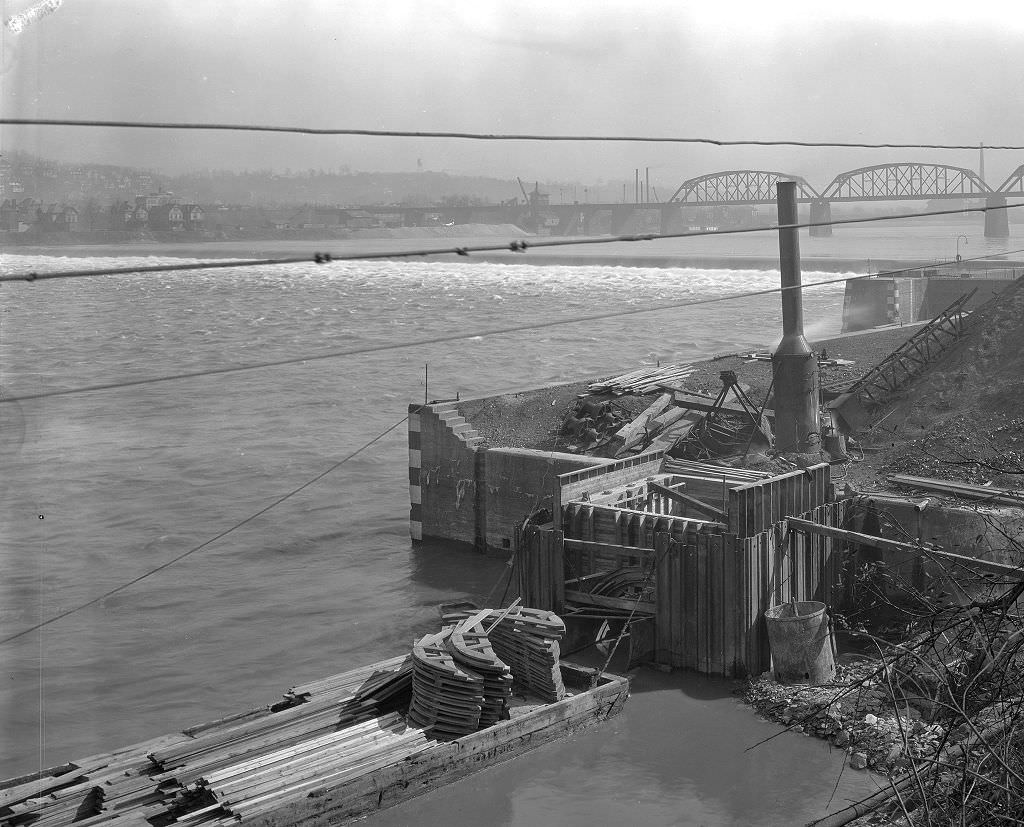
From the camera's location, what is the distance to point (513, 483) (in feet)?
81.0

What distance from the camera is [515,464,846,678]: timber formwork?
53.7 ft

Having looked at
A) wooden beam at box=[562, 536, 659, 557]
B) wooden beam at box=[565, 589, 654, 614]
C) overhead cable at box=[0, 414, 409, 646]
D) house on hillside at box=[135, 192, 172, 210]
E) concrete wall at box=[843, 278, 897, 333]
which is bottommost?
overhead cable at box=[0, 414, 409, 646]

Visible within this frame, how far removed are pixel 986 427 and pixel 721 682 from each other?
10.3 metres

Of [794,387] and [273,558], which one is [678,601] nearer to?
[794,387]

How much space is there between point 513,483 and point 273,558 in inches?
246

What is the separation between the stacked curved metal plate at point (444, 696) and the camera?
14.1 m

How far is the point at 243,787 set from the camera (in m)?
12.6

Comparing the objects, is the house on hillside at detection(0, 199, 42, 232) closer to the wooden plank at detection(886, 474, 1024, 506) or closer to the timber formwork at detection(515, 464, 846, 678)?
the timber formwork at detection(515, 464, 846, 678)

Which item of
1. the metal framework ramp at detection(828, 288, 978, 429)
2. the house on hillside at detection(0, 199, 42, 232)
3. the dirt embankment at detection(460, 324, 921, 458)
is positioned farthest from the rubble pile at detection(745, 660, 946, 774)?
the house on hillside at detection(0, 199, 42, 232)

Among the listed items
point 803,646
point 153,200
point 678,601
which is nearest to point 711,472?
point 678,601

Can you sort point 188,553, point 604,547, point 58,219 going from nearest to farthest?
point 604,547, point 188,553, point 58,219

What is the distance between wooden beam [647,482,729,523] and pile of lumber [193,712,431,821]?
237 inches

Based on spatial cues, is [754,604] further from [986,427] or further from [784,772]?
[986,427]

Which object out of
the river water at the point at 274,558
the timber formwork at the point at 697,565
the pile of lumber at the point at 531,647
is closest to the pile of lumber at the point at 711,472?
the timber formwork at the point at 697,565
